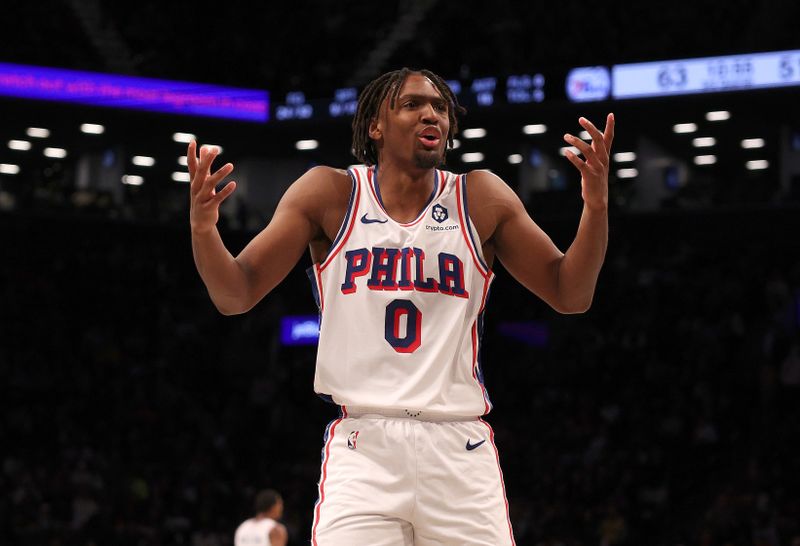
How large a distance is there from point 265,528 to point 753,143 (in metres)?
15.2

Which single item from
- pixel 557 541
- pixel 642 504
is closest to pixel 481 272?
pixel 557 541

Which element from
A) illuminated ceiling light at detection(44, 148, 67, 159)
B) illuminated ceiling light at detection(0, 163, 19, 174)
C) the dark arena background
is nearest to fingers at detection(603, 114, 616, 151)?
the dark arena background

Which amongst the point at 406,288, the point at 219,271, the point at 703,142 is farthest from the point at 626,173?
the point at 219,271

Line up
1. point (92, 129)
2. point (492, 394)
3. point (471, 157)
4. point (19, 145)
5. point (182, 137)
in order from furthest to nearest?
1. point (471, 157)
2. point (19, 145)
3. point (182, 137)
4. point (92, 129)
5. point (492, 394)

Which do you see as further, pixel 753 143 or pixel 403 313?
pixel 753 143

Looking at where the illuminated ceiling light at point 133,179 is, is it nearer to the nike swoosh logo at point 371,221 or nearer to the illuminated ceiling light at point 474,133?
the illuminated ceiling light at point 474,133

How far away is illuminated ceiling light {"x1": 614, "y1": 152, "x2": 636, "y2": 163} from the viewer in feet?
73.5

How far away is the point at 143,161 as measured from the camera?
24.6 m

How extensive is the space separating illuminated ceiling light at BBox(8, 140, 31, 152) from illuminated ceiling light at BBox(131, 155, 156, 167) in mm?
2157

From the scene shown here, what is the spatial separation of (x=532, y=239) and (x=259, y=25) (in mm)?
20084

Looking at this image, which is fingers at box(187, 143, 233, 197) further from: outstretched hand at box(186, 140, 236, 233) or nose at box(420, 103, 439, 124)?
nose at box(420, 103, 439, 124)

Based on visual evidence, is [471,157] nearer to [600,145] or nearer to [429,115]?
[429,115]

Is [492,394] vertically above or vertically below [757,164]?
below

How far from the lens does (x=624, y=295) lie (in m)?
19.3
